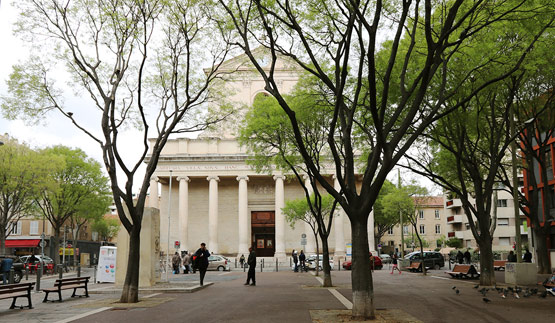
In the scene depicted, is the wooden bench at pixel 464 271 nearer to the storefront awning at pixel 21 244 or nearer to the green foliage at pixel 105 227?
the storefront awning at pixel 21 244

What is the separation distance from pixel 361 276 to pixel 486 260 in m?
11.2

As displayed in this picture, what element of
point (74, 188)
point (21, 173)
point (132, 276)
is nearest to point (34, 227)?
point (74, 188)

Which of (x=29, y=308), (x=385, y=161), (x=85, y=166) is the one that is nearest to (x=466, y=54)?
(x=385, y=161)

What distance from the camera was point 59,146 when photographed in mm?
45250

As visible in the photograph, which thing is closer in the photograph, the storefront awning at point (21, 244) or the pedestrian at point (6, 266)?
the pedestrian at point (6, 266)

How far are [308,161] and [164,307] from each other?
6063 mm

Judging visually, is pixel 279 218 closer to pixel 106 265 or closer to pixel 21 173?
pixel 21 173

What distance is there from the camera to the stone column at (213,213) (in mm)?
54219

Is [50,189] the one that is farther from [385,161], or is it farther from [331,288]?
[385,161]

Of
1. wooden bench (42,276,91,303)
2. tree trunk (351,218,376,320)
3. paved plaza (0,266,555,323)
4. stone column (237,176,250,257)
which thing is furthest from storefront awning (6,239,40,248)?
tree trunk (351,218,376,320)

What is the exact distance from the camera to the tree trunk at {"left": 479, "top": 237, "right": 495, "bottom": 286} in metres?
19.9

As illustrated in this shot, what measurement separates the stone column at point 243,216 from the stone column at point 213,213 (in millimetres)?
2657

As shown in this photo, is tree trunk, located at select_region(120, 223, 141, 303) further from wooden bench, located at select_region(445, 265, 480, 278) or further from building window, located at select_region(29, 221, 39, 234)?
building window, located at select_region(29, 221, 39, 234)

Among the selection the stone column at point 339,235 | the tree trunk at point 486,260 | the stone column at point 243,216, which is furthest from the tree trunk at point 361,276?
the stone column at point 339,235
